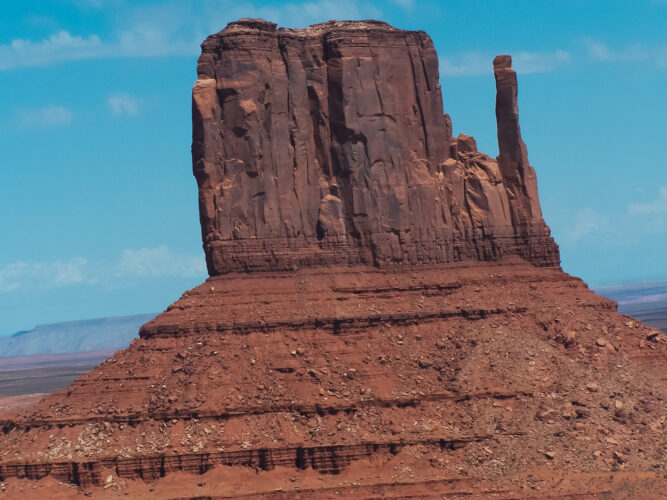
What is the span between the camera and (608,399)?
2685 inches

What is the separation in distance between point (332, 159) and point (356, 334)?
10.3 meters

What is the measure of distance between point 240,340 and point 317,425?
640cm

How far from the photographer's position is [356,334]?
70.8m

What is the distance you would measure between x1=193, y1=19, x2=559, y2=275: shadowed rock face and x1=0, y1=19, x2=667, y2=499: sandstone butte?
0.34ft

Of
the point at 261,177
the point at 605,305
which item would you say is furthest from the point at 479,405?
the point at 261,177

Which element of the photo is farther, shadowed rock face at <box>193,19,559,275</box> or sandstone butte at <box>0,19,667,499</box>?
shadowed rock face at <box>193,19,559,275</box>

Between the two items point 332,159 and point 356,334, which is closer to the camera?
point 356,334

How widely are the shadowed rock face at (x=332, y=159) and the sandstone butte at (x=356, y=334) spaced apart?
0.34 ft

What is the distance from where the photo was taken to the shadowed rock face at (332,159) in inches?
2936

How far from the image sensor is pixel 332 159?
7606 cm

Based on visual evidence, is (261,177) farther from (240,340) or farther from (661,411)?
(661,411)

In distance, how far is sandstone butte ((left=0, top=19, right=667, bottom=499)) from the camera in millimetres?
65125

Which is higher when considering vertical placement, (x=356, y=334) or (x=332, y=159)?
(x=332, y=159)

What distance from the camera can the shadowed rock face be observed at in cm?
7456
